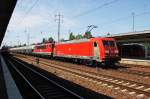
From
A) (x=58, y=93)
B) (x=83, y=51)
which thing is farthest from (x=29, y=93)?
(x=83, y=51)

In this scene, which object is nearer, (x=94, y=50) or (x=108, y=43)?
(x=108, y=43)

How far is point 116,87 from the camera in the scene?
13008 millimetres

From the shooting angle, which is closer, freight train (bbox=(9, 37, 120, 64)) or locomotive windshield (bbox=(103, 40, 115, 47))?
freight train (bbox=(9, 37, 120, 64))

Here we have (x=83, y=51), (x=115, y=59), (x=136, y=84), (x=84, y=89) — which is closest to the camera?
(x=84, y=89)

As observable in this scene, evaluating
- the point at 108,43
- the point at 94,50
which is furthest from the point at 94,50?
the point at 108,43

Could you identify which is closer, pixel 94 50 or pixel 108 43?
pixel 108 43

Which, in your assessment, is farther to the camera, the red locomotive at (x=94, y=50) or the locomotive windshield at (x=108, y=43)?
the locomotive windshield at (x=108, y=43)

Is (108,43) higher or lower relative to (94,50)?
higher

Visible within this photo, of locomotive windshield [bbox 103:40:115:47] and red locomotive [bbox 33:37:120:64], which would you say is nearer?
red locomotive [bbox 33:37:120:64]

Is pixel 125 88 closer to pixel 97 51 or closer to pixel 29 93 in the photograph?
pixel 29 93

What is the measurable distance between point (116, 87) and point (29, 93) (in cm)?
470

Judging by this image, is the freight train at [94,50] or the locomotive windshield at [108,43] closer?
the freight train at [94,50]

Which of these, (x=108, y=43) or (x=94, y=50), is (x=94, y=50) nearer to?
(x=94, y=50)

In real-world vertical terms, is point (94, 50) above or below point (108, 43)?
below
